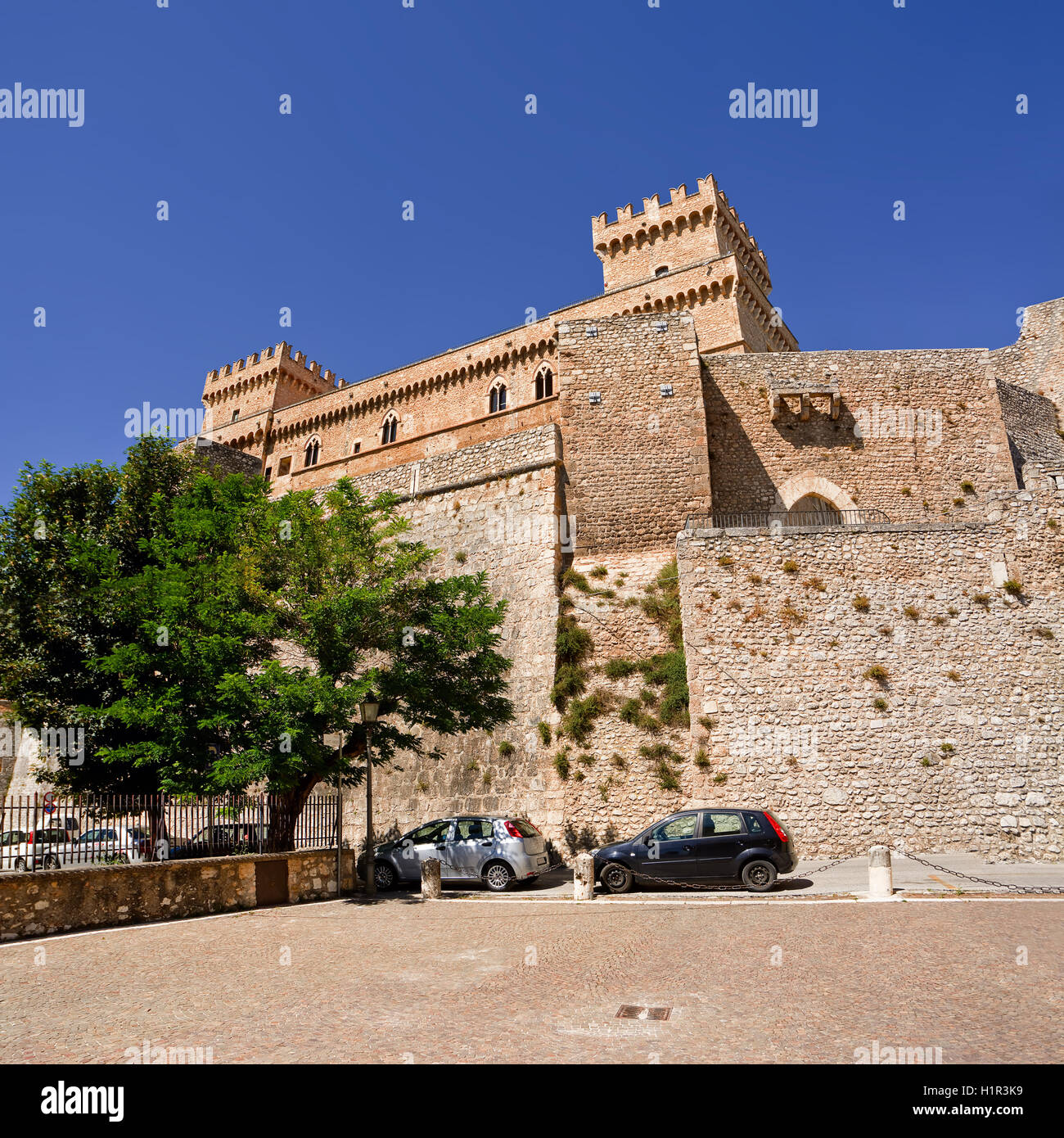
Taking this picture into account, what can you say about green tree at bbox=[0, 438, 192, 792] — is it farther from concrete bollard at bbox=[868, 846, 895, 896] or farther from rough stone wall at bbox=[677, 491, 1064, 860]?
concrete bollard at bbox=[868, 846, 895, 896]

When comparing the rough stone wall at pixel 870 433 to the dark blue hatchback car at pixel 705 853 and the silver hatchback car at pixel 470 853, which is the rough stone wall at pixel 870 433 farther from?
the silver hatchback car at pixel 470 853

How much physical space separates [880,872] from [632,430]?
12381 millimetres

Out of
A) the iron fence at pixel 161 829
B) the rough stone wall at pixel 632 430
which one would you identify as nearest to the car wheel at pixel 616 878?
the iron fence at pixel 161 829

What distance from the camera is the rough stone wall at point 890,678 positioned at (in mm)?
14117

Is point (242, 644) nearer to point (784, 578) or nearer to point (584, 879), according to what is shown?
point (584, 879)

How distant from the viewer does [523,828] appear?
44.8ft

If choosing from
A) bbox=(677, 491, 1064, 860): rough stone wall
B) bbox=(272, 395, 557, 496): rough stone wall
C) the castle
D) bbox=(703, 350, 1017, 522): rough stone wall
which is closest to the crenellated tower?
bbox=(272, 395, 557, 496): rough stone wall

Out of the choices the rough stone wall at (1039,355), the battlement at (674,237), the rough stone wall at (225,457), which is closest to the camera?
the rough stone wall at (1039,355)

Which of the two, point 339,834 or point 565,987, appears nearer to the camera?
point 565,987

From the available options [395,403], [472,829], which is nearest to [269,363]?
[395,403]

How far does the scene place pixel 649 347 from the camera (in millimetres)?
20547

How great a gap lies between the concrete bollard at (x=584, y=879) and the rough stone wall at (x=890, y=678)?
3986mm

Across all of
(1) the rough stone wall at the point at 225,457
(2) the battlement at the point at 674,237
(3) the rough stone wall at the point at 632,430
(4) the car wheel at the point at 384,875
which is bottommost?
(4) the car wheel at the point at 384,875

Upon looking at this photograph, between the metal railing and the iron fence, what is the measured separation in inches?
419
